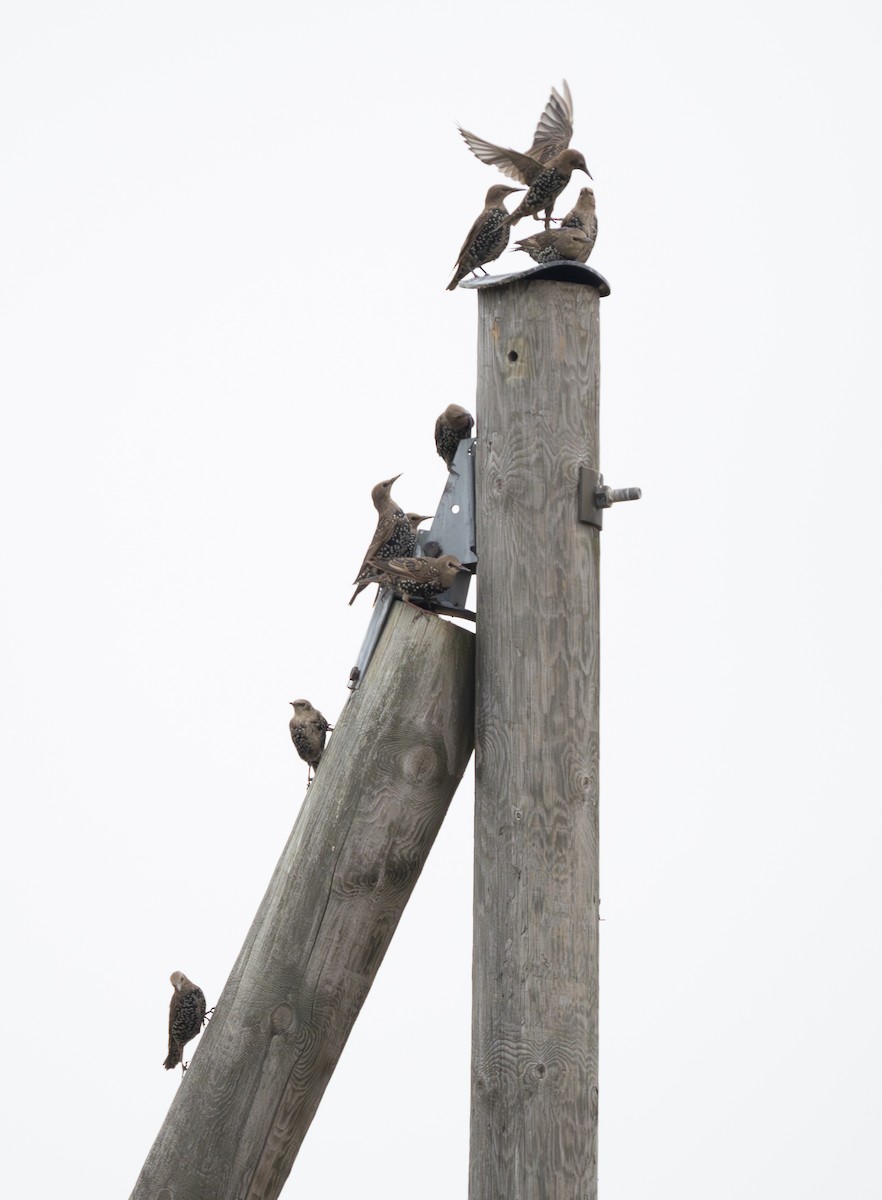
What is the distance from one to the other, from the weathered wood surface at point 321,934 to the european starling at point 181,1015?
795mm

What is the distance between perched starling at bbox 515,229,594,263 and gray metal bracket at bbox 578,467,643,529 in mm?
527

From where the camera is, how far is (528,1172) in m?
3.15

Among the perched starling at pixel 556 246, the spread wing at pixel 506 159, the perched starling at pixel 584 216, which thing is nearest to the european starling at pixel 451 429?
the perched starling at pixel 556 246

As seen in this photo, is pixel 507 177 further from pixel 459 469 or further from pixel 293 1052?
pixel 293 1052

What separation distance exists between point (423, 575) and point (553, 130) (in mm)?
1266

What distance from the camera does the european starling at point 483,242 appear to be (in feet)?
12.2

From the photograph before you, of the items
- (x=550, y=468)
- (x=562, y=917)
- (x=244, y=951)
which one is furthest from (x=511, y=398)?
(x=244, y=951)

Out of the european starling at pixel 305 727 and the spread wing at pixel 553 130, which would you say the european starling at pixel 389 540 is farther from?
the spread wing at pixel 553 130

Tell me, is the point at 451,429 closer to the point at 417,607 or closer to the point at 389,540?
the point at 389,540

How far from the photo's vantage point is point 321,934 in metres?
3.30

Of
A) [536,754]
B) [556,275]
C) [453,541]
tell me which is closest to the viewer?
[536,754]

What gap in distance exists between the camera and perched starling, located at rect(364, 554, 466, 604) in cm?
345

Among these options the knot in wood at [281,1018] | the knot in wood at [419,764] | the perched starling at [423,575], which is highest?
the perched starling at [423,575]

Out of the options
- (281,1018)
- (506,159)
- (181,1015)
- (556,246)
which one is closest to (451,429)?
(556,246)
